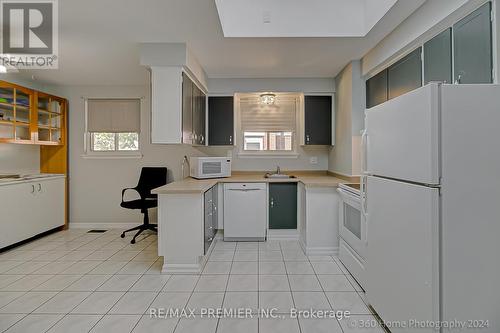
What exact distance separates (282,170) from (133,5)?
3067 mm

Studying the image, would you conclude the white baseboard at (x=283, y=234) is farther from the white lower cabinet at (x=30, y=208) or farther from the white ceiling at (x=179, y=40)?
the white lower cabinet at (x=30, y=208)

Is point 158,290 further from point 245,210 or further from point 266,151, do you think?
point 266,151

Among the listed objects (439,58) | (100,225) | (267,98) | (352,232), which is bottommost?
(100,225)

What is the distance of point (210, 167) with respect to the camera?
395cm

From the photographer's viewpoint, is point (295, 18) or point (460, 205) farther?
point (295, 18)

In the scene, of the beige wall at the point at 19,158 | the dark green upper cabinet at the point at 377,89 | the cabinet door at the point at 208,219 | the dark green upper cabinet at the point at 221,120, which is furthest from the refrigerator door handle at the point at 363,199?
the beige wall at the point at 19,158

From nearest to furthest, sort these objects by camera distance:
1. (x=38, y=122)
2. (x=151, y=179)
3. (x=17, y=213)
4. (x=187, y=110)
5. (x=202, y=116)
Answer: (x=187, y=110) < (x=17, y=213) < (x=202, y=116) < (x=38, y=122) < (x=151, y=179)

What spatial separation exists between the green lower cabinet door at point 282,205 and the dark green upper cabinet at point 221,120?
1.06 m

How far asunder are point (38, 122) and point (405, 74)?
4.93 m

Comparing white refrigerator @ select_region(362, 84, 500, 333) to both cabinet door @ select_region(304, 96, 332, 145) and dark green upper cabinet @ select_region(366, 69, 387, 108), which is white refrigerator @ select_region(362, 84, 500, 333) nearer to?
dark green upper cabinet @ select_region(366, 69, 387, 108)

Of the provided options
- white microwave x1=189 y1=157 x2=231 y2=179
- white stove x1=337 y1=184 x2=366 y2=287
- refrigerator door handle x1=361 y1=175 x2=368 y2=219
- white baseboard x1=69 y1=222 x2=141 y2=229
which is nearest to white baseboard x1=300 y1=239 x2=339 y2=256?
white stove x1=337 y1=184 x2=366 y2=287

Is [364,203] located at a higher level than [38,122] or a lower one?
lower

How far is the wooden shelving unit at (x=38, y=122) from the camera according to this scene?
3.69m

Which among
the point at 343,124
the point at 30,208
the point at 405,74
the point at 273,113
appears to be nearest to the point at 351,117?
the point at 343,124
